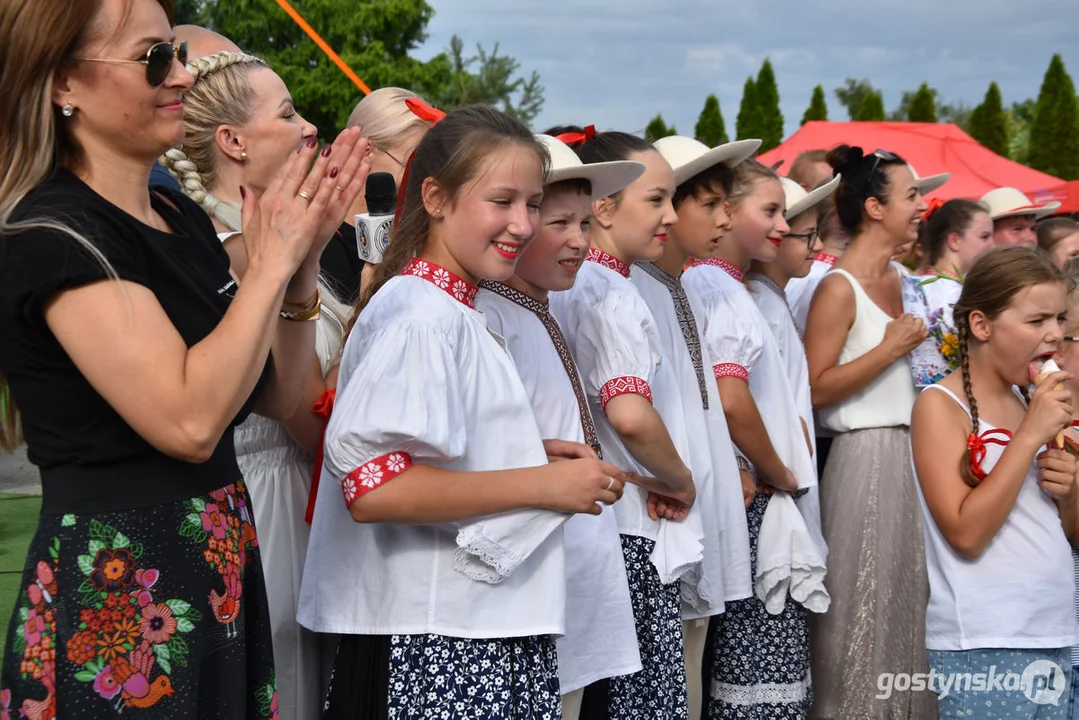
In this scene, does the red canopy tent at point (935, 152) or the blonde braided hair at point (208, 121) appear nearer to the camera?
the blonde braided hair at point (208, 121)

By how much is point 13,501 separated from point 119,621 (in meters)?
5.81

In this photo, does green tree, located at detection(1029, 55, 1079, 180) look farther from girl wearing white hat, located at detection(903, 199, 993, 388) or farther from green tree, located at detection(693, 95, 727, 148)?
girl wearing white hat, located at detection(903, 199, 993, 388)

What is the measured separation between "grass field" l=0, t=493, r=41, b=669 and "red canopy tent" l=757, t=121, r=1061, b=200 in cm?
864

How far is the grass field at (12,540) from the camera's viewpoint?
5.01 m

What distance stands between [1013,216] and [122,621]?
646cm

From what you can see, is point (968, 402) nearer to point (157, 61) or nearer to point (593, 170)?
point (593, 170)

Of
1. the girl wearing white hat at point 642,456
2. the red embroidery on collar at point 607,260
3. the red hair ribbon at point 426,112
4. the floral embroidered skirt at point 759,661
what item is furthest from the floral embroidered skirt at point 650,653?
the red hair ribbon at point 426,112

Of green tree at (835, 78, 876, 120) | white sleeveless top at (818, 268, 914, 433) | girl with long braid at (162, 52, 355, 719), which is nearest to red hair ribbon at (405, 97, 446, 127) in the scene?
girl with long braid at (162, 52, 355, 719)

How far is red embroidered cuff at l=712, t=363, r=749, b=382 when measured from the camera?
4.04 meters

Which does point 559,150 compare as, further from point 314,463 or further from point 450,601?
point 450,601

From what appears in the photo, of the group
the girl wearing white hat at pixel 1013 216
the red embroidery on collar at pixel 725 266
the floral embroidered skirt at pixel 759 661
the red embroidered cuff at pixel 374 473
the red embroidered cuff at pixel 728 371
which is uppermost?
the girl wearing white hat at pixel 1013 216

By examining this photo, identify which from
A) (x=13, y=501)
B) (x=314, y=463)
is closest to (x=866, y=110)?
(x=13, y=501)

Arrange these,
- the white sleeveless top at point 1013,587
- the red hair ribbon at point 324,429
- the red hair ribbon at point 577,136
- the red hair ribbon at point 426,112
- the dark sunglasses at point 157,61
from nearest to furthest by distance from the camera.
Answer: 1. the dark sunglasses at point 157,61
2. the red hair ribbon at point 324,429
3. the white sleeveless top at point 1013,587
4. the red hair ribbon at point 426,112
5. the red hair ribbon at point 577,136

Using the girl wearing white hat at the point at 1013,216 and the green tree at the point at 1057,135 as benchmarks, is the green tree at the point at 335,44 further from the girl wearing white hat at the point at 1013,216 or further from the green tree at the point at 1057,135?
the girl wearing white hat at the point at 1013,216
